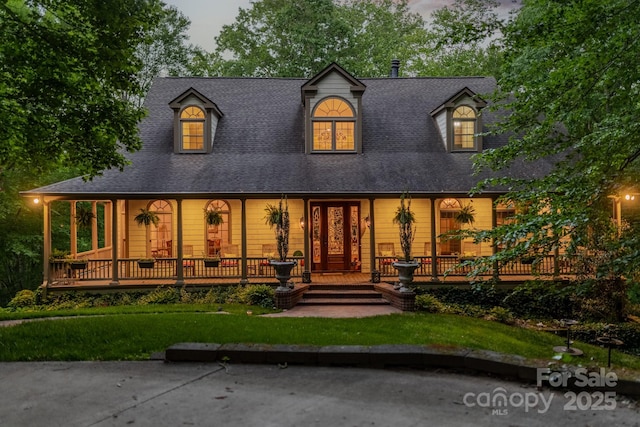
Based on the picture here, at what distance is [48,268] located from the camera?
45.3 ft

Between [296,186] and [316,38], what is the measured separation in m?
14.3

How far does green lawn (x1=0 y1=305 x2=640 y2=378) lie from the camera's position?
665cm

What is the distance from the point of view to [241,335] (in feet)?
25.1

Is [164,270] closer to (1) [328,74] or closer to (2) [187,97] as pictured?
(2) [187,97]

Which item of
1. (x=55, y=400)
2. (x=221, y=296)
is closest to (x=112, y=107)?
(x=221, y=296)

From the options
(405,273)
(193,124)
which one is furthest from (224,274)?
(405,273)

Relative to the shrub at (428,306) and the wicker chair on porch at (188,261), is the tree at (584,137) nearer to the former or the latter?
the shrub at (428,306)

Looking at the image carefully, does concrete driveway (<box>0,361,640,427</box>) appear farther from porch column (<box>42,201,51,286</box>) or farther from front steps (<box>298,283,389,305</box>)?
porch column (<box>42,201,51,286</box>)

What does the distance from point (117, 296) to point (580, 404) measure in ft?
42.6

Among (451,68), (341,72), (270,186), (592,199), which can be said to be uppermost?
(451,68)

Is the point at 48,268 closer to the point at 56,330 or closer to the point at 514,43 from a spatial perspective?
the point at 56,330

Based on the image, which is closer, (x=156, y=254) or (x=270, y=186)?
(x=270, y=186)

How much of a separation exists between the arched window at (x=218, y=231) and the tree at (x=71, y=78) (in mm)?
5469

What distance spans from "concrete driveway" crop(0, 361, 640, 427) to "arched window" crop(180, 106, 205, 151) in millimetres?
11728
